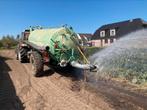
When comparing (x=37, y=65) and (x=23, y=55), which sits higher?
(x=23, y=55)

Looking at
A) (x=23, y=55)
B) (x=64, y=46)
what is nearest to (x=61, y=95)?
(x=64, y=46)

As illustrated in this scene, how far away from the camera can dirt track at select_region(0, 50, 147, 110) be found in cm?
827

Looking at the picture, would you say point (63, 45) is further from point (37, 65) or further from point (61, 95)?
point (61, 95)

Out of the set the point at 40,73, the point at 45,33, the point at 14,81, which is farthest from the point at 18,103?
the point at 45,33

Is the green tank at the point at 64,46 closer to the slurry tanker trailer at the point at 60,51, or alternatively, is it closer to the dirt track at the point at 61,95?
the slurry tanker trailer at the point at 60,51

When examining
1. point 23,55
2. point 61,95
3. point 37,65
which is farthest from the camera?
point 23,55

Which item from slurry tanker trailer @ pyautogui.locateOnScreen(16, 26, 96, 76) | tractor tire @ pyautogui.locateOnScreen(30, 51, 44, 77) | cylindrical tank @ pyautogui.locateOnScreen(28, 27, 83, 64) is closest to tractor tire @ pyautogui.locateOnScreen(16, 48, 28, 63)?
slurry tanker trailer @ pyautogui.locateOnScreen(16, 26, 96, 76)

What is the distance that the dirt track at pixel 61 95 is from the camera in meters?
8.27

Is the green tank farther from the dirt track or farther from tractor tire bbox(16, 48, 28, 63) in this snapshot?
tractor tire bbox(16, 48, 28, 63)

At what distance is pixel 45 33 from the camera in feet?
46.2

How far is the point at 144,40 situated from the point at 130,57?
501 centimetres

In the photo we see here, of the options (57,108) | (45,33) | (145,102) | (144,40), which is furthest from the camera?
(144,40)

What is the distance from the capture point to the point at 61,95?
9438mm

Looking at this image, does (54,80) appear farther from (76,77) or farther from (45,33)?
(45,33)
